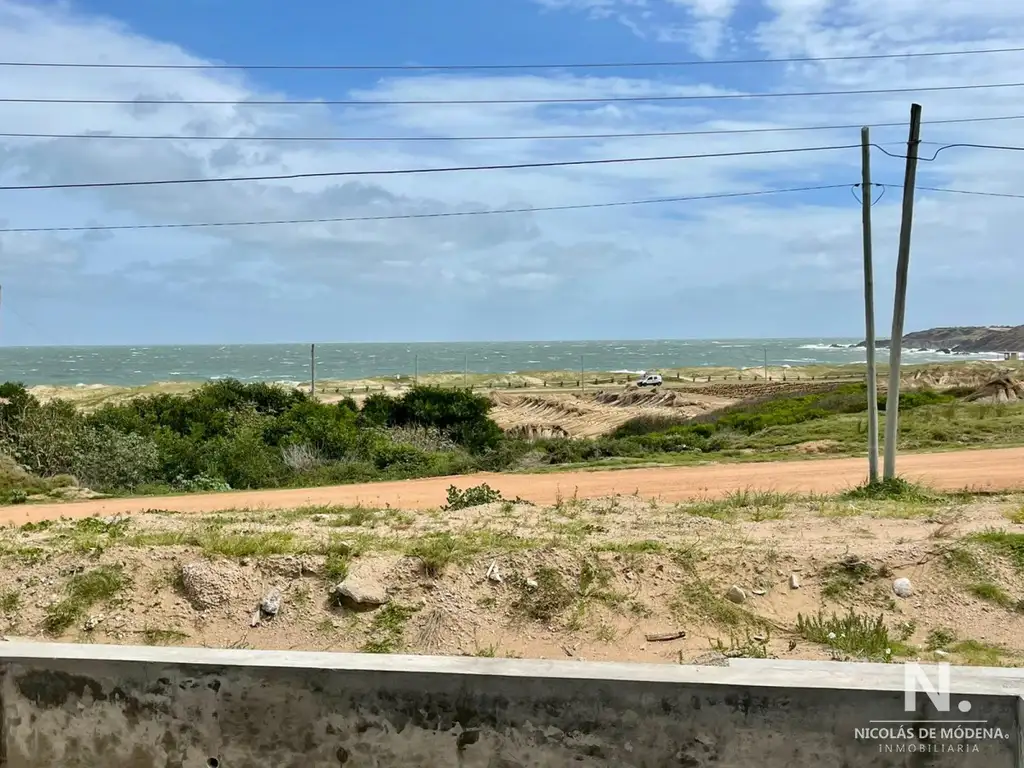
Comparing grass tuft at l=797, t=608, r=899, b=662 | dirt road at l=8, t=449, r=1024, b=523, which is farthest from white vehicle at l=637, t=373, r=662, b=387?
grass tuft at l=797, t=608, r=899, b=662

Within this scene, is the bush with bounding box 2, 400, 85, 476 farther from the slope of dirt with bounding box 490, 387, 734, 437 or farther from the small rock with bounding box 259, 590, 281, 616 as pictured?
the slope of dirt with bounding box 490, 387, 734, 437

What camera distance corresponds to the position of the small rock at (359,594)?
32.0 feet

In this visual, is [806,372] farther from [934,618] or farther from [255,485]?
[934,618]

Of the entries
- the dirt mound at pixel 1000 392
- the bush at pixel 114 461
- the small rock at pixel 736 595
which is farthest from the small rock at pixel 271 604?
the dirt mound at pixel 1000 392

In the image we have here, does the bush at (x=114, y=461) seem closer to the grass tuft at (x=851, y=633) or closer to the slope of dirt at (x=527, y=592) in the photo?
the slope of dirt at (x=527, y=592)

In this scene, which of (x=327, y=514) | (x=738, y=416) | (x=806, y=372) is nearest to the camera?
(x=327, y=514)

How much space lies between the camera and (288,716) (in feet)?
13.7

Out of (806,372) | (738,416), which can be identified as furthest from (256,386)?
(806,372)

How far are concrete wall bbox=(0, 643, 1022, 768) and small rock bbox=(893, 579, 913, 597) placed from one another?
243 inches

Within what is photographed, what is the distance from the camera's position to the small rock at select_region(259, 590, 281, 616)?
979cm

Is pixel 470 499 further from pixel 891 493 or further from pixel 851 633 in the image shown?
pixel 851 633

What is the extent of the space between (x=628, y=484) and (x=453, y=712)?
16949mm

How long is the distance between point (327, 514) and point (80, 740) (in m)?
10.8

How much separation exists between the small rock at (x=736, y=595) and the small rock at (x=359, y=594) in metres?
3.56
